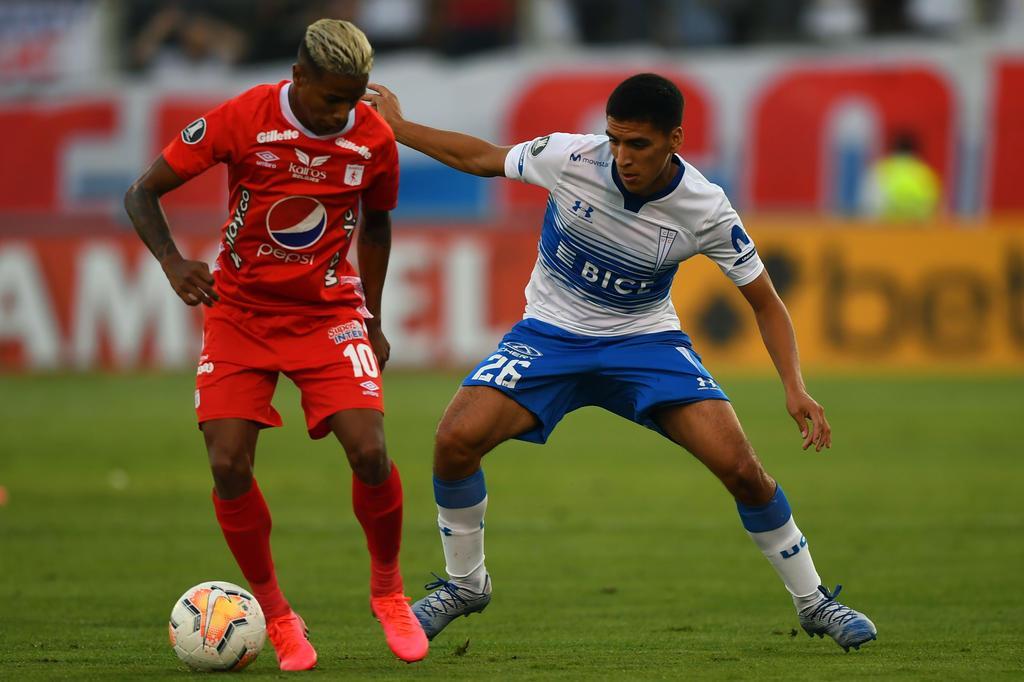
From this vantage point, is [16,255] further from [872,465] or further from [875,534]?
[875,534]

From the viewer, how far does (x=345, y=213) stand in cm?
661

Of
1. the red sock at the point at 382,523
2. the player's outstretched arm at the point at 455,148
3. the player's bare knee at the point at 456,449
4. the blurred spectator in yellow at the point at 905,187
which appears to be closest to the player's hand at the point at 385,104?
the player's outstretched arm at the point at 455,148

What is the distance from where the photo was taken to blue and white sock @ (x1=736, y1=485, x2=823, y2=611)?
22.2 ft

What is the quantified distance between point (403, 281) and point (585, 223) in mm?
11898

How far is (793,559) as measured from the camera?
6.82 metres

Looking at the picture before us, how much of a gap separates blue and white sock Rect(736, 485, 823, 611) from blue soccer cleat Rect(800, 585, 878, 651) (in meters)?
0.04

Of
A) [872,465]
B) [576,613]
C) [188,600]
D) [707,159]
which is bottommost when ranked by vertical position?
[707,159]

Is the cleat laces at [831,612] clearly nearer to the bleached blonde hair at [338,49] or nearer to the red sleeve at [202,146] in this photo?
the bleached blonde hair at [338,49]

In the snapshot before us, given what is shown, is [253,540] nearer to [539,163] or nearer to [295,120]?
[295,120]

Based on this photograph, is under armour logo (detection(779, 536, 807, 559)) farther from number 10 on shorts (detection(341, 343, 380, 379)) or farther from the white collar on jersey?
the white collar on jersey

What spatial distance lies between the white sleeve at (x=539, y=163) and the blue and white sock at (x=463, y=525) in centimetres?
125

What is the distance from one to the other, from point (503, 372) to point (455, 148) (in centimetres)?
96

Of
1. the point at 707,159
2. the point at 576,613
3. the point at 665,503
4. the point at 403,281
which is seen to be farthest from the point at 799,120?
the point at 576,613

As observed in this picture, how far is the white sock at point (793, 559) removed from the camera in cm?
679
